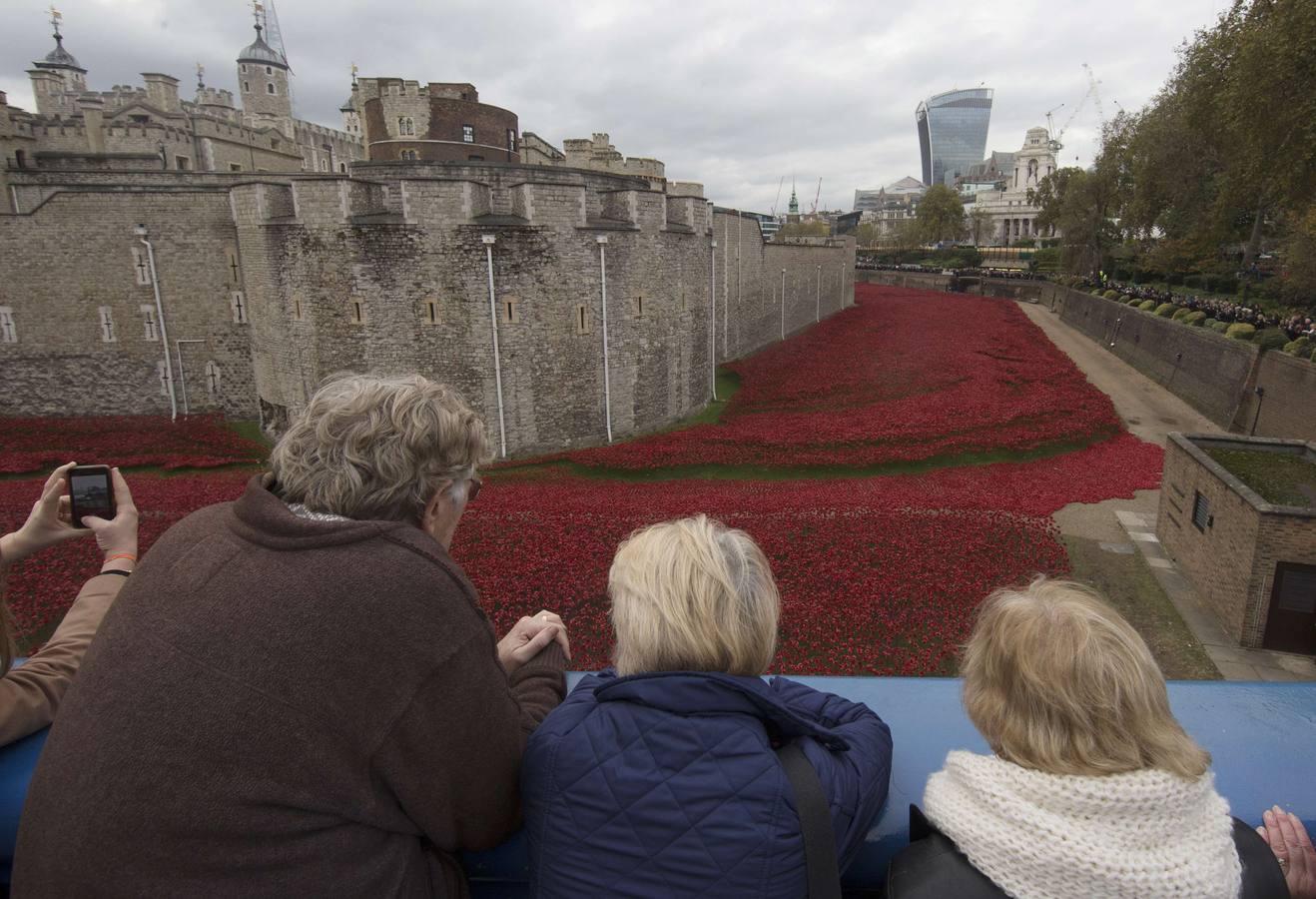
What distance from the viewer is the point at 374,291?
17.5 metres

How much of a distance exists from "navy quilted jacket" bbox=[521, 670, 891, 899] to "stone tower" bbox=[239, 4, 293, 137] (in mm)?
73289

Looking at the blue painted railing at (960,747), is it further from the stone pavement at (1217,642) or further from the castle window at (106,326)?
the castle window at (106,326)

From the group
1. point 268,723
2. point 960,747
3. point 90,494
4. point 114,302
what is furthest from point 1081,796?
point 114,302

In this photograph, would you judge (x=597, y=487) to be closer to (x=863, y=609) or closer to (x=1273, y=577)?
(x=863, y=609)

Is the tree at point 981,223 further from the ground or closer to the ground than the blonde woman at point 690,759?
further from the ground

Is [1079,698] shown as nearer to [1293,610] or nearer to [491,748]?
[491,748]

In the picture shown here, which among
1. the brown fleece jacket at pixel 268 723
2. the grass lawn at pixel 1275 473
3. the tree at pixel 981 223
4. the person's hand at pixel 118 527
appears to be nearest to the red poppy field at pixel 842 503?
the grass lawn at pixel 1275 473

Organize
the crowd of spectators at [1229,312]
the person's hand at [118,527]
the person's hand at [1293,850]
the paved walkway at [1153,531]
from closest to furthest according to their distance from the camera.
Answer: the person's hand at [1293,850] → the person's hand at [118,527] → the paved walkway at [1153,531] → the crowd of spectators at [1229,312]

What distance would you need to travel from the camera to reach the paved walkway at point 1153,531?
25.8 feet

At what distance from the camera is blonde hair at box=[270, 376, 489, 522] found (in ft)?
6.07

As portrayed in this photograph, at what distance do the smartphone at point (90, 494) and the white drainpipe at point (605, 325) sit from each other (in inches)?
660

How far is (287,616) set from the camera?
4.92 feet

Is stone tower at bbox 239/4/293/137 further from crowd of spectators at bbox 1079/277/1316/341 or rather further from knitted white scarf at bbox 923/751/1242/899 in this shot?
knitted white scarf at bbox 923/751/1242/899

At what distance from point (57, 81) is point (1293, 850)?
202 feet
